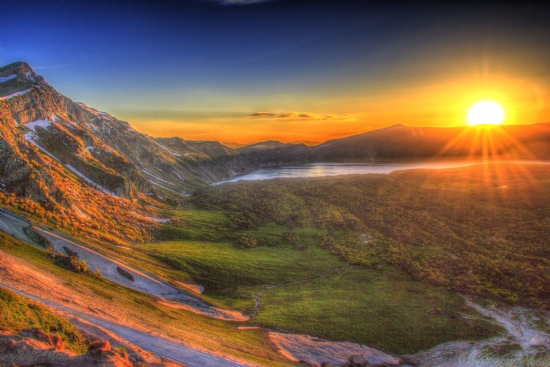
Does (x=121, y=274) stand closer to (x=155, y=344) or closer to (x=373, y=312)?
(x=155, y=344)

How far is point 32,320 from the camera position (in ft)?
56.1

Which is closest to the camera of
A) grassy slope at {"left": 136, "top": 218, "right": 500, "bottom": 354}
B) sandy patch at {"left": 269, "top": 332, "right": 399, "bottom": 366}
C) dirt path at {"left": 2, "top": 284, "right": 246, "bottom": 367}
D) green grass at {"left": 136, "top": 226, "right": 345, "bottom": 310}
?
dirt path at {"left": 2, "top": 284, "right": 246, "bottom": 367}

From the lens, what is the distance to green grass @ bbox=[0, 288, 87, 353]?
16125mm

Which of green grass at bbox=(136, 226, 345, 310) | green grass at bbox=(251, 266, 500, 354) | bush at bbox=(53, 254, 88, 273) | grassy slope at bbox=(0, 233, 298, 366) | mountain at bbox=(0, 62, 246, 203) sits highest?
mountain at bbox=(0, 62, 246, 203)

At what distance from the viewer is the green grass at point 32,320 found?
52.9 ft

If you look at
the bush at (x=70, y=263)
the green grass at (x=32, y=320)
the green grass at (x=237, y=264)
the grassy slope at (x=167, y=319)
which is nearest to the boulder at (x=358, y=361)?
A: the grassy slope at (x=167, y=319)

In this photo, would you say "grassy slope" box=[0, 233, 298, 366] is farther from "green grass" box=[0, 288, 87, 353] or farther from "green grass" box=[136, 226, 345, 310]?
"green grass" box=[136, 226, 345, 310]

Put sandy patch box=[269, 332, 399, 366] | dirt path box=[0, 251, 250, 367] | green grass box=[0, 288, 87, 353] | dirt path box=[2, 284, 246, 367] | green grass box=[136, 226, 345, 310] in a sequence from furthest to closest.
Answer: green grass box=[136, 226, 345, 310] < sandy patch box=[269, 332, 399, 366] < dirt path box=[0, 251, 250, 367] < dirt path box=[2, 284, 246, 367] < green grass box=[0, 288, 87, 353]

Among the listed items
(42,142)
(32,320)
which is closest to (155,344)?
(32,320)

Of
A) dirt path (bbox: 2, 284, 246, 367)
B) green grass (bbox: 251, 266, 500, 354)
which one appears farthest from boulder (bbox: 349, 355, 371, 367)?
dirt path (bbox: 2, 284, 246, 367)

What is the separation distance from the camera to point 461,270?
54.0 m

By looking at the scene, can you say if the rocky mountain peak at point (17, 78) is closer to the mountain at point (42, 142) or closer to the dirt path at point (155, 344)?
the mountain at point (42, 142)

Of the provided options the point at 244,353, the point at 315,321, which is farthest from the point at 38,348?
the point at 315,321

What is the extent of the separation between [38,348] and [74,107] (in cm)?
14006
